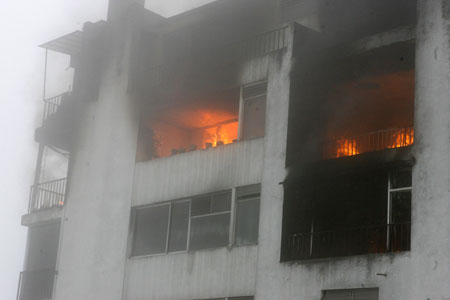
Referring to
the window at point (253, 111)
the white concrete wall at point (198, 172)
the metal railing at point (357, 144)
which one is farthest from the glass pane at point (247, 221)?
the metal railing at point (357, 144)

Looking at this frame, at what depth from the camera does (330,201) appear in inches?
1019

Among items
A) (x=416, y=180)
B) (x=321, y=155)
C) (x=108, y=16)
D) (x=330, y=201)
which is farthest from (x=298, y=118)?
(x=108, y=16)

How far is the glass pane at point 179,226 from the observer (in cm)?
2992

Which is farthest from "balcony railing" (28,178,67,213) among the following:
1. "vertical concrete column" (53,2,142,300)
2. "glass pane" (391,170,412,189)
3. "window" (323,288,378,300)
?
"glass pane" (391,170,412,189)

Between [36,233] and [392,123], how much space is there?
15007 millimetres

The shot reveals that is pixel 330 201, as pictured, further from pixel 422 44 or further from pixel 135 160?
pixel 135 160

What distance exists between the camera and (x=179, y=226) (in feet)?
99.3

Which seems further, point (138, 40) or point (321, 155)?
point (138, 40)

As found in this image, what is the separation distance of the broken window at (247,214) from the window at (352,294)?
345cm

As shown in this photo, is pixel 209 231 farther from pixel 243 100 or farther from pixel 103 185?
pixel 103 185

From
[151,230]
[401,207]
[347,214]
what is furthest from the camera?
[151,230]

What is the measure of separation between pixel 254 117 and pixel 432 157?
287 inches

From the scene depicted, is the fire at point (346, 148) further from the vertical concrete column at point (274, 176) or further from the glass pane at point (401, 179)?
the glass pane at point (401, 179)

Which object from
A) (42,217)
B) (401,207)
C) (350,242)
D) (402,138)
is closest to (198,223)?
(350,242)
